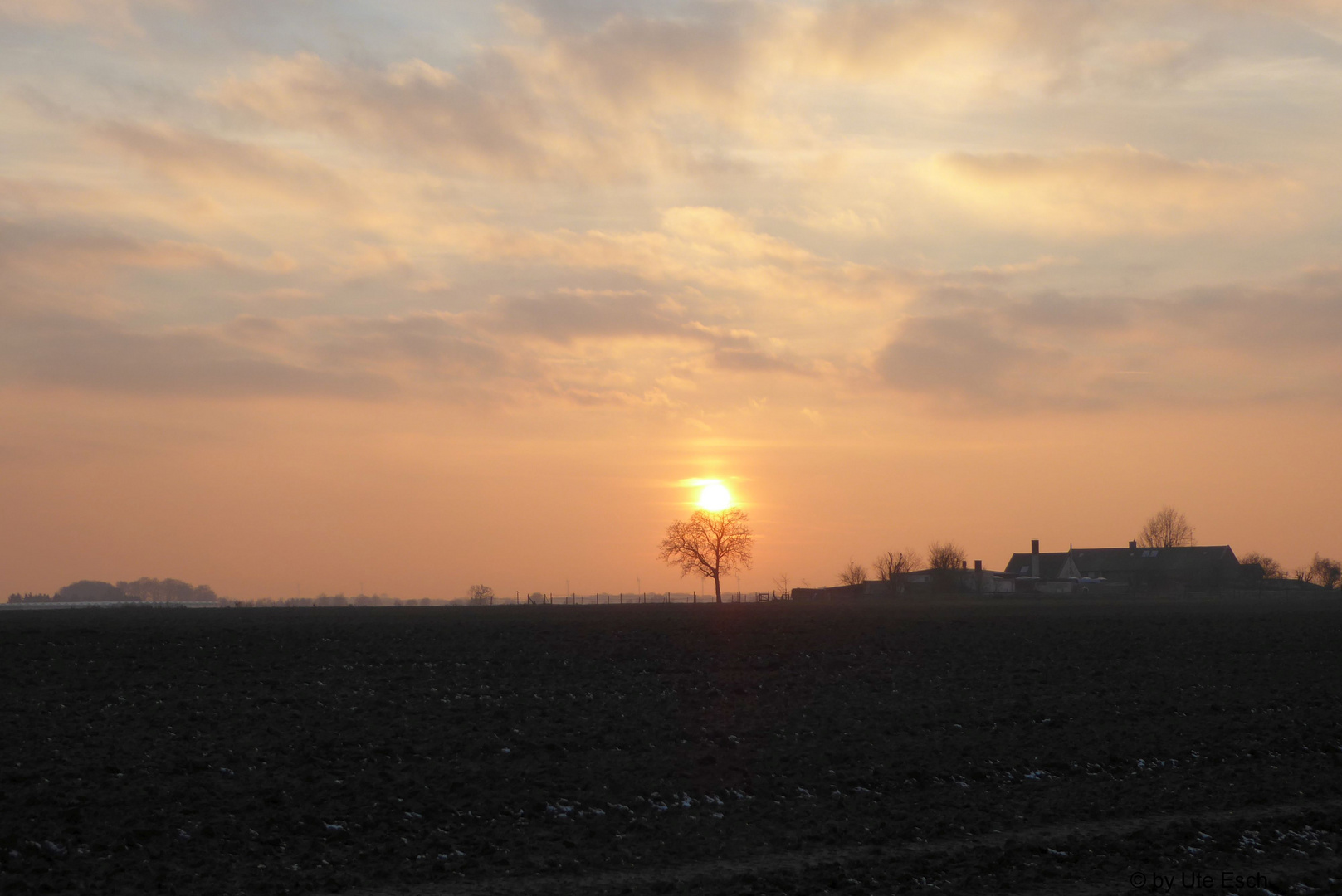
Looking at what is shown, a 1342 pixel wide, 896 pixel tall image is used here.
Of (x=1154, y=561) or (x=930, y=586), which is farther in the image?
(x=1154, y=561)

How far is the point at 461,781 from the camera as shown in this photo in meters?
25.9

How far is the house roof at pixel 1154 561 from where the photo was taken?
163m

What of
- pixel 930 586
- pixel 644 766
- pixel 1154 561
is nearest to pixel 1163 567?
pixel 1154 561

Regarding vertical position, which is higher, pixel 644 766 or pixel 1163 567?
pixel 1163 567

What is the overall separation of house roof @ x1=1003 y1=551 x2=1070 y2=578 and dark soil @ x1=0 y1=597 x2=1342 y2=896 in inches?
5270

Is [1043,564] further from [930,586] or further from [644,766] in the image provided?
[644,766]

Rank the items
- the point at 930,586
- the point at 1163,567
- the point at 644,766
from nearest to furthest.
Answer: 1. the point at 644,766
2. the point at 930,586
3. the point at 1163,567

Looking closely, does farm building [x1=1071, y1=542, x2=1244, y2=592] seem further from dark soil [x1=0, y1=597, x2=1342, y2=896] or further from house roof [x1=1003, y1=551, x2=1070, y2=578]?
dark soil [x1=0, y1=597, x2=1342, y2=896]

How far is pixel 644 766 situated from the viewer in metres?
27.9

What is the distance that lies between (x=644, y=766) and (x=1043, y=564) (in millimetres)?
166208

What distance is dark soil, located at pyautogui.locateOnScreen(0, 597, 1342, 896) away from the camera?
2011cm

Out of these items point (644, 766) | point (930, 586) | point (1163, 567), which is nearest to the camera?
point (644, 766)

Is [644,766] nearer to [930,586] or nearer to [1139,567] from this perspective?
[930,586]

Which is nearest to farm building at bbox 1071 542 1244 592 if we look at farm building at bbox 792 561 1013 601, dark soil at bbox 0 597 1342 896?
farm building at bbox 792 561 1013 601
